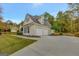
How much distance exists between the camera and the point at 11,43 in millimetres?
3562

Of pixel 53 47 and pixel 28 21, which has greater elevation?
pixel 28 21

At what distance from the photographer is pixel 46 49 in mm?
3506

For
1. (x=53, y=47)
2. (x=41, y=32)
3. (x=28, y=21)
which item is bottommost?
(x=53, y=47)

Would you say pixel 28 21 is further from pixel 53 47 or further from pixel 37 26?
pixel 53 47

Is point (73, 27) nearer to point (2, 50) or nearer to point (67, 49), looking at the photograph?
point (67, 49)

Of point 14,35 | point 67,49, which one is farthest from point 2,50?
point 67,49

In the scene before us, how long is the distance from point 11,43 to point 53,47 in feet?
1.61

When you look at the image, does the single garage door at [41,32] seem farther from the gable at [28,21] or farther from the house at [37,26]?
the gable at [28,21]

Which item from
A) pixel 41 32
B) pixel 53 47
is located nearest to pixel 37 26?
pixel 41 32

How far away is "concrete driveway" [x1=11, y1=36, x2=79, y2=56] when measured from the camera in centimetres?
350

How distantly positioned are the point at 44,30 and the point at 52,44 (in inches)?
7.7

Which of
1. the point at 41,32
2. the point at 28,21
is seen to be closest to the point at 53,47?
the point at 41,32

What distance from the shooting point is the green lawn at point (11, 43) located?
11.6 feet

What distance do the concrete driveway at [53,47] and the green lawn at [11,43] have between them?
54 mm
